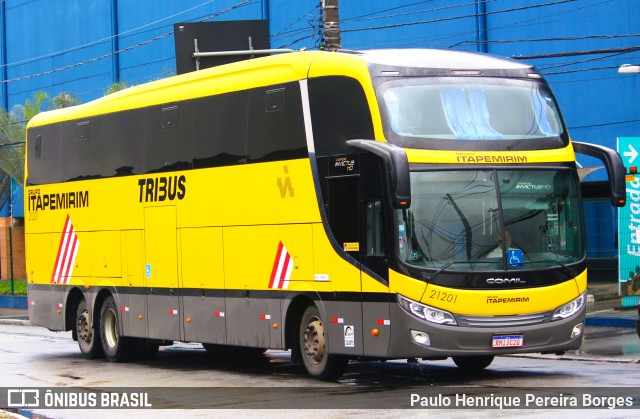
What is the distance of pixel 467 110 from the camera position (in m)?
15.1

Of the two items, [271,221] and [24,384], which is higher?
[271,221]

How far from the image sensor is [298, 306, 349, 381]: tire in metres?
15.6

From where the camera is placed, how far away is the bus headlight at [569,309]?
15.0 metres

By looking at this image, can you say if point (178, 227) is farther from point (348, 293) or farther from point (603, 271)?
point (603, 271)

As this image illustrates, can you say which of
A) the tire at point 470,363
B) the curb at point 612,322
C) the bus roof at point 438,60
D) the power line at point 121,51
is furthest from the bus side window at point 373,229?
the power line at point 121,51

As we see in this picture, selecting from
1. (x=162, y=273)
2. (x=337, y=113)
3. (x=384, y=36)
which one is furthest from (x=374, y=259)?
(x=384, y=36)

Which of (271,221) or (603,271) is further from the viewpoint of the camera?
(603,271)

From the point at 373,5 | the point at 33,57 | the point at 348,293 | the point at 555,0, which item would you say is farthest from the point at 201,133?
the point at 33,57

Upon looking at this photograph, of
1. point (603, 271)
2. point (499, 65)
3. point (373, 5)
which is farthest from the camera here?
point (373, 5)

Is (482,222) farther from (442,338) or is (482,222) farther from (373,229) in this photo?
(442,338)

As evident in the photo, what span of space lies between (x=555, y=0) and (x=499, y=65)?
19.2m

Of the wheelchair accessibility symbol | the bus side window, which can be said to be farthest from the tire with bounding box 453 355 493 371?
the bus side window

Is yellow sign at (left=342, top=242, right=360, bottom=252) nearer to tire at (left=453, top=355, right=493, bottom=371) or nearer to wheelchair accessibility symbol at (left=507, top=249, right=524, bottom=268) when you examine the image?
wheelchair accessibility symbol at (left=507, top=249, right=524, bottom=268)

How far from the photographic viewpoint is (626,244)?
25.2 metres
